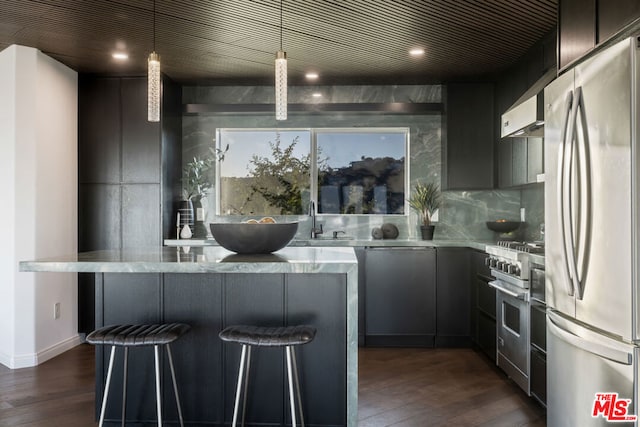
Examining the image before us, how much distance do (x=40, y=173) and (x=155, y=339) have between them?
260 centimetres

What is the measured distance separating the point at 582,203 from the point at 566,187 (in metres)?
0.15

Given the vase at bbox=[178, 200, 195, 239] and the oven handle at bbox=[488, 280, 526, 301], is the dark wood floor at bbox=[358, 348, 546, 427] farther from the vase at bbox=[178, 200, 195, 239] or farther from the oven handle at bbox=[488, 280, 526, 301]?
the vase at bbox=[178, 200, 195, 239]

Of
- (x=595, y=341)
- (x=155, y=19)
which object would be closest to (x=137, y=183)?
(x=155, y=19)

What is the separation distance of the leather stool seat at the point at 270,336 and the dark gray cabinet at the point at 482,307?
2.23 m

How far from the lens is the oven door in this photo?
129 inches

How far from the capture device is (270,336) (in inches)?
89.3

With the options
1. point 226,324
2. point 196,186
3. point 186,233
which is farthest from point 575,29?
point 196,186

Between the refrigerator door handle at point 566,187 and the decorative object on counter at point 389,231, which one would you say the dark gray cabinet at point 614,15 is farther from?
the decorative object on counter at point 389,231

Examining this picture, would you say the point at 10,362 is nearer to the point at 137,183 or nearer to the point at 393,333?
the point at 137,183

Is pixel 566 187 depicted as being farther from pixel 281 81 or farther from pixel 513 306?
pixel 281 81

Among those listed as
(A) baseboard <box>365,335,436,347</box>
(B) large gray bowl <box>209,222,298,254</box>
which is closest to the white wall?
(B) large gray bowl <box>209,222,298,254</box>

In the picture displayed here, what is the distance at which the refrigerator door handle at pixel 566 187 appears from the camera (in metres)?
2.30

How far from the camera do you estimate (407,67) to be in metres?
4.64

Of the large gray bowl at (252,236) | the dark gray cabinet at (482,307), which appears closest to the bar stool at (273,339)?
the large gray bowl at (252,236)
